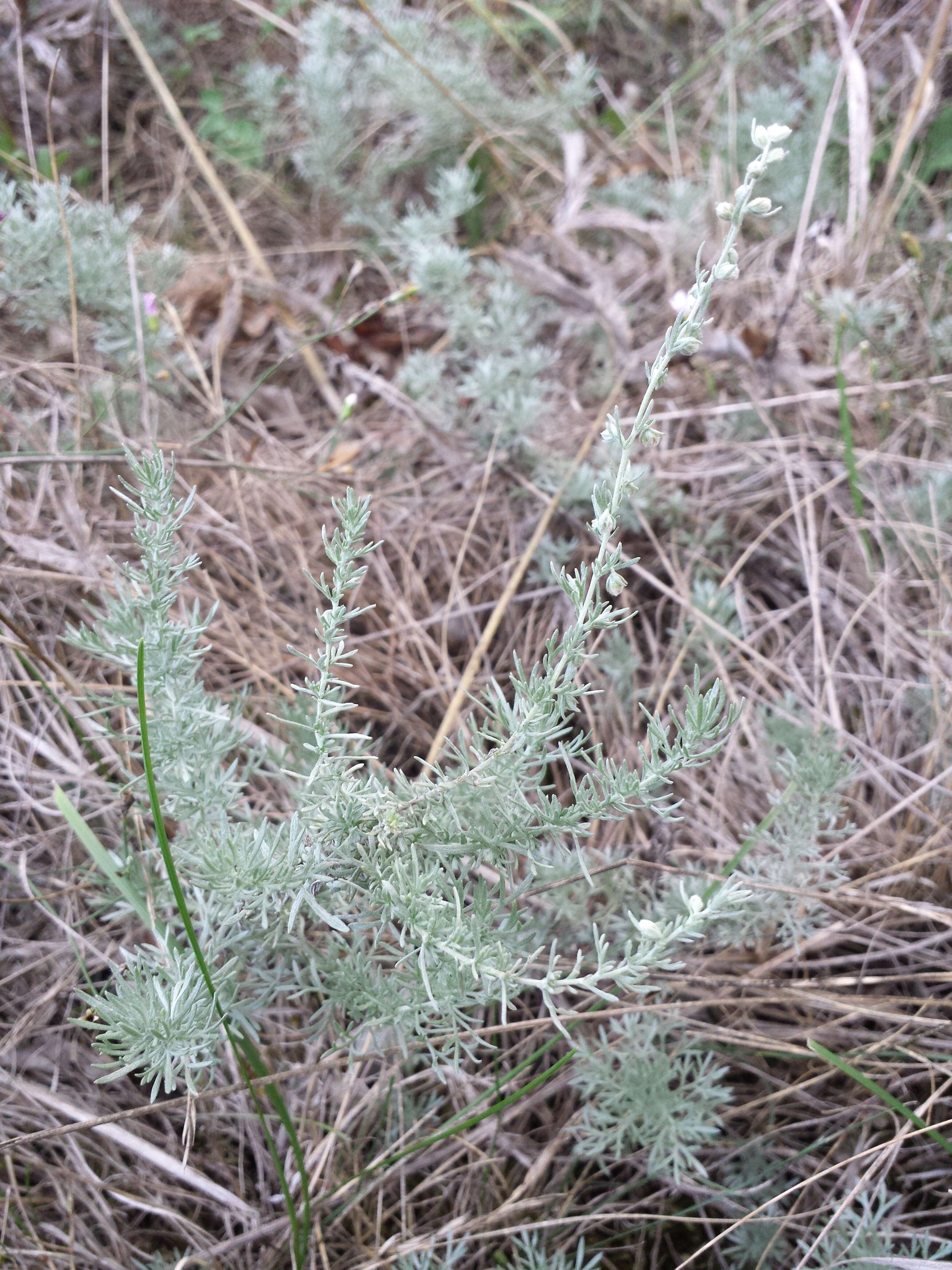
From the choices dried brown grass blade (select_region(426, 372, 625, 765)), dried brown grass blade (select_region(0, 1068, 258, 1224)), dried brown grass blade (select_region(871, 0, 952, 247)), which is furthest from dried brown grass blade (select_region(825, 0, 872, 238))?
dried brown grass blade (select_region(0, 1068, 258, 1224))

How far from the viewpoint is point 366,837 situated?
1399mm

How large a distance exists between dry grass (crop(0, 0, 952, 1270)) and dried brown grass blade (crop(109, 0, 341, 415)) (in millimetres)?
66

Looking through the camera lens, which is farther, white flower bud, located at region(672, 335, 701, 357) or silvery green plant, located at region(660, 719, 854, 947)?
silvery green plant, located at region(660, 719, 854, 947)

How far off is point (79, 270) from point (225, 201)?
92cm

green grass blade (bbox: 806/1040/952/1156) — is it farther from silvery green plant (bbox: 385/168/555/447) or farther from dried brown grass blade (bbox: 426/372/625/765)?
silvery green plant (bbox: 385/168/555/447)

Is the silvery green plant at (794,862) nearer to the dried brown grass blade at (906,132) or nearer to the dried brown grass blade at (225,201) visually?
the dried brown grass blade at (225,201)

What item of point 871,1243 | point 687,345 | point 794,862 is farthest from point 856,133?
point 871,1243

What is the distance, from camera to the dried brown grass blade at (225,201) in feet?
9.24

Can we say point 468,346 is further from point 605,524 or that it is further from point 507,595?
point 605,524

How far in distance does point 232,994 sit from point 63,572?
1.28 metres

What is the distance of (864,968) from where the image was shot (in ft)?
6.18

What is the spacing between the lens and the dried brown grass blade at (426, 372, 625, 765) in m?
2.11

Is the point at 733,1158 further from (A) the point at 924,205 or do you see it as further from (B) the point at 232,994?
(A) the point at 924,205

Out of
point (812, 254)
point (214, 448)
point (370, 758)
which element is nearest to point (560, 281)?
point (812, 254)
